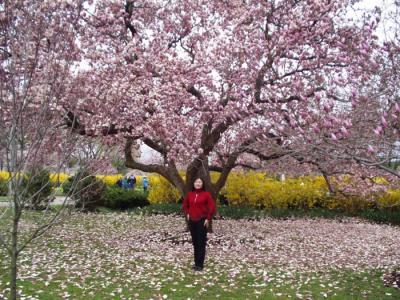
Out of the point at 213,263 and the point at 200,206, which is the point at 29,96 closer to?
the point at 200,206

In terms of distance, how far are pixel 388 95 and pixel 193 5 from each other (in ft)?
17.6

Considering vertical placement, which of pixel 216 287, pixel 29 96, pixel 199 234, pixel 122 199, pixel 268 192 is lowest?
pixel 216 287

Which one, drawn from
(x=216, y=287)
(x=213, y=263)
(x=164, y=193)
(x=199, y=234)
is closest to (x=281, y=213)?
(x=164, y=193)

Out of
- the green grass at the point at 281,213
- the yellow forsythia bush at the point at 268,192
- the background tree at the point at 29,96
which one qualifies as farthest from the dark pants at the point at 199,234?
the yellow forsythia bush at the point at 268,192

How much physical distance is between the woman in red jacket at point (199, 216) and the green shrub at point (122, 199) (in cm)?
1139

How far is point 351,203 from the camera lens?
1698cm

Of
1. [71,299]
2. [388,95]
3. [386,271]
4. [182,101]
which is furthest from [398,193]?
[71,299]

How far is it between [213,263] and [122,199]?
1091 centimetres

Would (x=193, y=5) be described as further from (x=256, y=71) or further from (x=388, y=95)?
(x=388, y=95)

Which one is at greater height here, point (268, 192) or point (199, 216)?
point (268, 192)

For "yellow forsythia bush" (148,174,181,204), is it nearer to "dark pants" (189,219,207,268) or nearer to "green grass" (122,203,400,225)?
"green grass" (122,203,400,225)

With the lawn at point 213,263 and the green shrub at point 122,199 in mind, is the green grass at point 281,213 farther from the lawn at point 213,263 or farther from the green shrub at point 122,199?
the lawn at point 213,263

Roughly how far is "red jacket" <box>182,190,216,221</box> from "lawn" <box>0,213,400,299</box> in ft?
3.11

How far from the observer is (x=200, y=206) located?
764 cm
